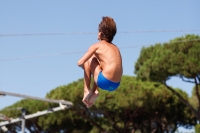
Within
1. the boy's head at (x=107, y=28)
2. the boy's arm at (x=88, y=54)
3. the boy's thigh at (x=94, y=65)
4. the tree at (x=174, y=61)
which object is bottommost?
the tree at (x=174, y=61)

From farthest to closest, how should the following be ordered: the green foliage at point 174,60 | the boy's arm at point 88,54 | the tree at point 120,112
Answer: the tree at point 120,112 < the green foliage at point 174,60 < the boy's arm at point 88,54

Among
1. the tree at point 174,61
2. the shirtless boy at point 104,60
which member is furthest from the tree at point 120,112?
the shirtless boy at point 104,60

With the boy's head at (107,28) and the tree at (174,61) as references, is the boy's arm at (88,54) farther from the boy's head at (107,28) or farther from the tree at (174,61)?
the tree at (174,61)

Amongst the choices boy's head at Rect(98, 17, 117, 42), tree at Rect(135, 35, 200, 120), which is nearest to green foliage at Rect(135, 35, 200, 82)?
tree at Rect(135, 35, 200, 120)

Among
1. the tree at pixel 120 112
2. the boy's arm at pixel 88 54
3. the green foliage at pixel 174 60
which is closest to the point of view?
the boy's arm at pixel 88 54

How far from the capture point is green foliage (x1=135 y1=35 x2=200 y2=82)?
18.5 meters

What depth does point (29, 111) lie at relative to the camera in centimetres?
2692

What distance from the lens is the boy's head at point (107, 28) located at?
3004 millimetres

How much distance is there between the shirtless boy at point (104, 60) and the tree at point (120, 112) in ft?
59.6

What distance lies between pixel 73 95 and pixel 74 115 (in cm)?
422

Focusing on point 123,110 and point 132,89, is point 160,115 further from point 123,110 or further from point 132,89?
point 132,89

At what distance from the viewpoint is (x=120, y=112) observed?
2408 centimetres

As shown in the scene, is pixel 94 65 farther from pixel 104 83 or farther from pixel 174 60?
pixel 174 60

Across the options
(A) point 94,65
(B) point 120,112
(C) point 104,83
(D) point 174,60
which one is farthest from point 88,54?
(B) point 120,112
